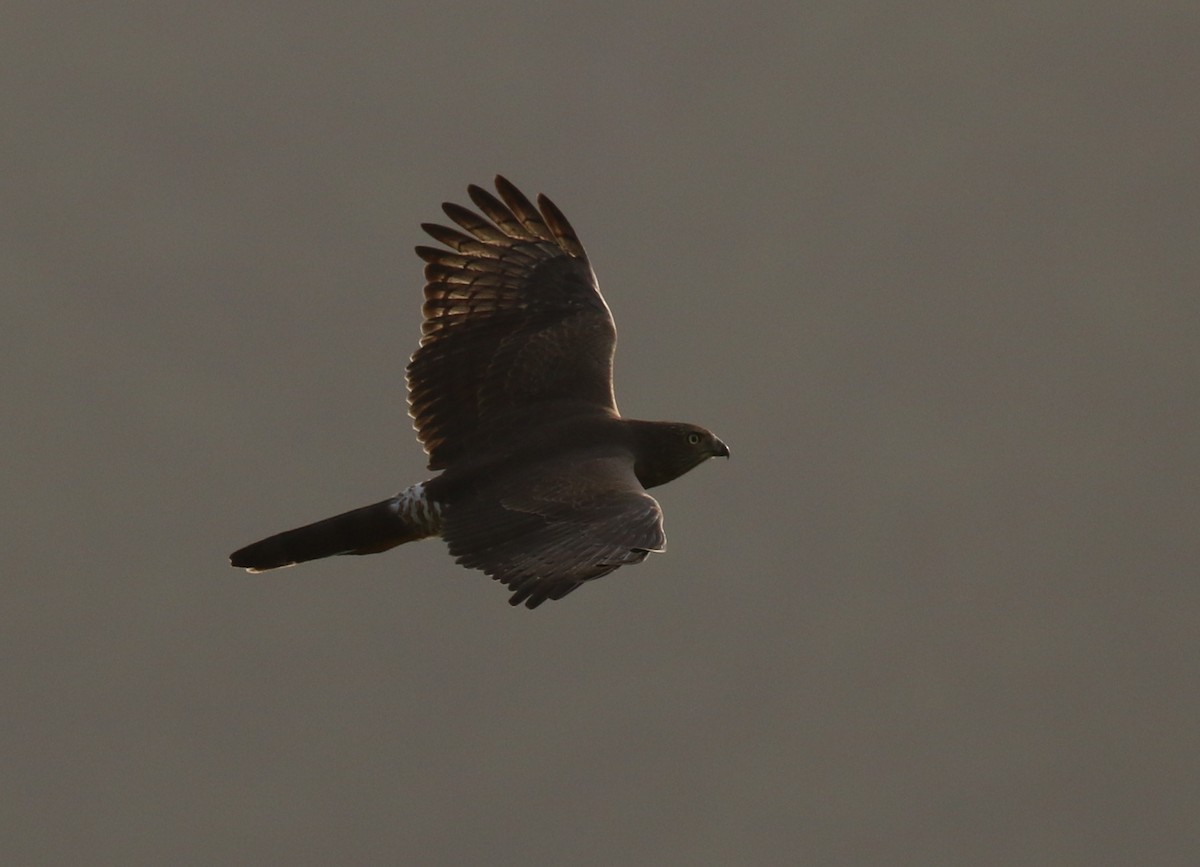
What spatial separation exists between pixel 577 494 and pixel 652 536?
3.14ft

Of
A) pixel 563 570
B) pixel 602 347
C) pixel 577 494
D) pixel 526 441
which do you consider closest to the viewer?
pixel 563 570

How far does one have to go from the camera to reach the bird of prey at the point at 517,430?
1231 cm

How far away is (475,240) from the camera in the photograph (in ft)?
48.6

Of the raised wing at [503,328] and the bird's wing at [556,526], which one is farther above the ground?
the raised wing at [503,328]

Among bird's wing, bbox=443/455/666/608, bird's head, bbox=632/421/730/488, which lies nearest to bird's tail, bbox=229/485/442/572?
bird's wing, bbox=443/455/666/608

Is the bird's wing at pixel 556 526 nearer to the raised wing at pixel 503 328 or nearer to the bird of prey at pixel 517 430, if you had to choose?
the bird of prey at pixel 517 430

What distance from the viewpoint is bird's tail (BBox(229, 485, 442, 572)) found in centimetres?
1328

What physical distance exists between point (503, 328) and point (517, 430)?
3.17ft

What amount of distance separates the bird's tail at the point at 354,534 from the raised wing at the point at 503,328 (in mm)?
735

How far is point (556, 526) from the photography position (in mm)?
12320

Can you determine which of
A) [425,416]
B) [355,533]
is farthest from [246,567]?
[425,416]

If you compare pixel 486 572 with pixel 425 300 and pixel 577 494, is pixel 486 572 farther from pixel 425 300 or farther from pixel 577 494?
pixel 425 300

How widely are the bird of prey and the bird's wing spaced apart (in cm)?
1

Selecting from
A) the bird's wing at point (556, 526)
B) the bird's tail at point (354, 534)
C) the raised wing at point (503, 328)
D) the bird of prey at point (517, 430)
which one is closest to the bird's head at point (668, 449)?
the bird of prey at point (517, 430)
